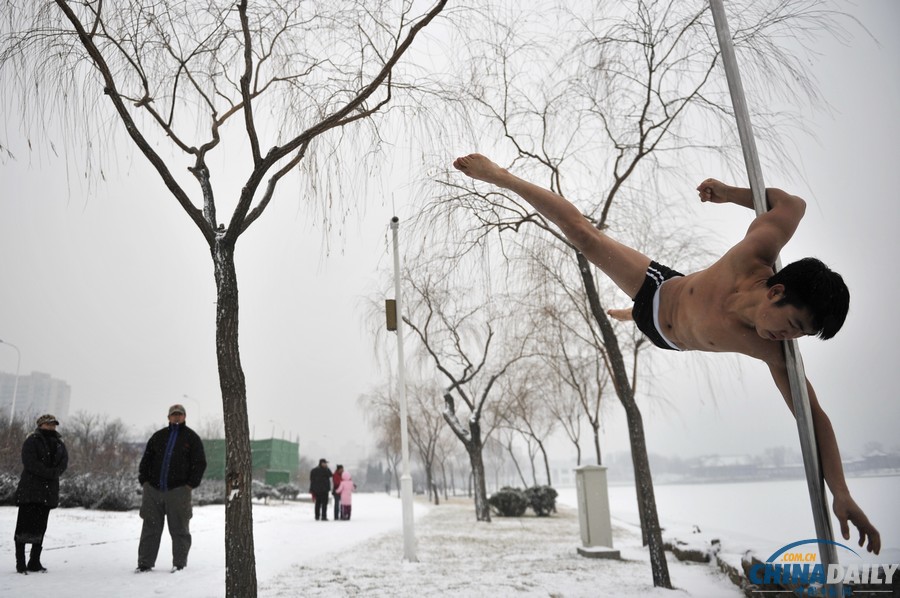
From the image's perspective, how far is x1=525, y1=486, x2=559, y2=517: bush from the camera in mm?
16703

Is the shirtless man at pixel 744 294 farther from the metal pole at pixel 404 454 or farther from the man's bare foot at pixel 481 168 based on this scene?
the metal pole at pixel 404 454

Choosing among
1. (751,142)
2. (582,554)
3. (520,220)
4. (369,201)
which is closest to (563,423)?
(582,554)

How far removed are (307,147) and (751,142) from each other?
3.30m

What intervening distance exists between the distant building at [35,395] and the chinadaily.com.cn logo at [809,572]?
5.86m

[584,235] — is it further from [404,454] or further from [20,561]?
[404,454]

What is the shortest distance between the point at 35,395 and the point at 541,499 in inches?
587

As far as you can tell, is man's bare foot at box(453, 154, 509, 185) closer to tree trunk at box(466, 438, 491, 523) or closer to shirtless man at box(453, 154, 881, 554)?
shirtless man at box(453, 154, 881, 554)

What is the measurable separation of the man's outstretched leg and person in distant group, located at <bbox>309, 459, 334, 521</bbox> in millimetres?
11809

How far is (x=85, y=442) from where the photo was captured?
6.33m

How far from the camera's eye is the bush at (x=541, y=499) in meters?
16.7

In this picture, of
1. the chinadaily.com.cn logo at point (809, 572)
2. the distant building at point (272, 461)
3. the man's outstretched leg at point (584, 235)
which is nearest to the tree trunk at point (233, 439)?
the man's outstretched leg at point (584, 235)

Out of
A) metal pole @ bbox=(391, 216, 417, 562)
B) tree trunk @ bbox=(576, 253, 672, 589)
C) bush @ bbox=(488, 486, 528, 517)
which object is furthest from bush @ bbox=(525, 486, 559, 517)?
tree trunk @ bbox=(576, 253, 672, 589)

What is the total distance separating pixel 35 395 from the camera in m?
4.84

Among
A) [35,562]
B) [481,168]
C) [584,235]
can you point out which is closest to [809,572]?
[584,235]
